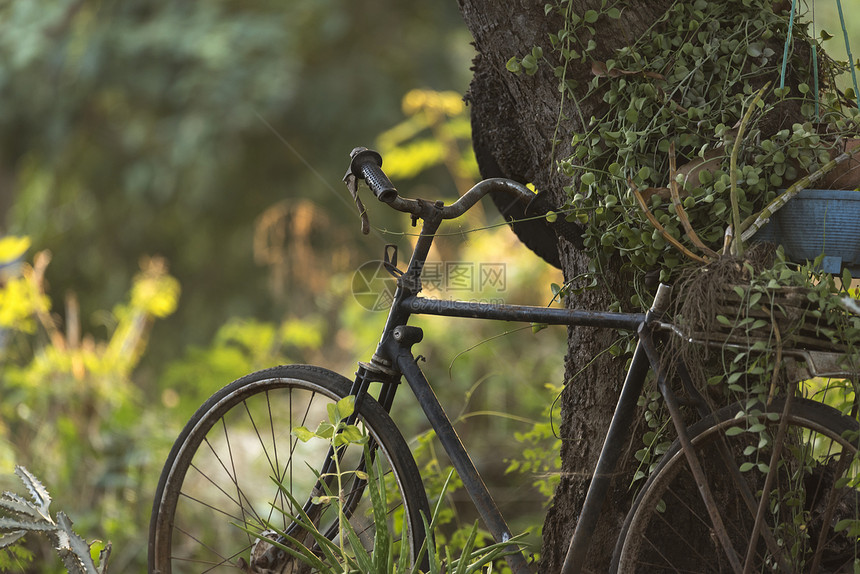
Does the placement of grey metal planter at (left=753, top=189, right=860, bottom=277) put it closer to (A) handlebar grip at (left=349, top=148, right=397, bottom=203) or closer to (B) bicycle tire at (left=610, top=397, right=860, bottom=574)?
(B) bicycle tire at (left=610, top=397, right=860, bottom=574)

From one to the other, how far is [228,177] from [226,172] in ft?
0.20

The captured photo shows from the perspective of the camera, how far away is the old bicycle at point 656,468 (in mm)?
1363

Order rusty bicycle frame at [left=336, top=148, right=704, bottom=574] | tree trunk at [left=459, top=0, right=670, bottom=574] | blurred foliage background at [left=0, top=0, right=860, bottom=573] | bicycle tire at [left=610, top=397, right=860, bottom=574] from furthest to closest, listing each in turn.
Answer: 1. blurred foliage background at [left=0, top=0, right=860, bottom=573]
2. tree trunk at [left=459, top=0, right=670, bottom=574]
3. rusty bicycle frame at [left=336, top=148, right=704, bottom=574]
4. bicycle tire at [left=610, top=397, right=860, bottom=574]

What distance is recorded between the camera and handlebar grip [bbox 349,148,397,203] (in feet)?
5.05

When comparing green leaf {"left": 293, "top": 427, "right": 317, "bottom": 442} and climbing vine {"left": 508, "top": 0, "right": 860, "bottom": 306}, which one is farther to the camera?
green leaf {"left": 293, "top": 427, "right": 317, "bottom": 442}

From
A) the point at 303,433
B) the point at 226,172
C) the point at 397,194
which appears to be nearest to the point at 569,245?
the point at 397,194

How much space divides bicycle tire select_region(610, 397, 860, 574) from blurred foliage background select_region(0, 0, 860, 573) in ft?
6.69

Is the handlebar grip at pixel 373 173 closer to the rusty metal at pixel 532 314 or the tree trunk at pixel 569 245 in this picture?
the rusty metal at pixel 532 314

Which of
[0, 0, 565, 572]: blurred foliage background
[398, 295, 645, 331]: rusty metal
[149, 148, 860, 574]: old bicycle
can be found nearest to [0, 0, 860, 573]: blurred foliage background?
[0, 0, 565, 572]: blurred foliage background

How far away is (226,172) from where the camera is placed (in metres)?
5.34

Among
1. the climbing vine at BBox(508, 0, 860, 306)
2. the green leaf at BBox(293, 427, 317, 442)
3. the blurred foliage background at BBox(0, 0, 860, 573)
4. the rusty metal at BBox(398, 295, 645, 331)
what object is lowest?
the green leaf at BBox(293, 427, 317, 442)

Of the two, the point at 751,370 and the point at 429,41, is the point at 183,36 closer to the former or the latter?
the point at 429,41

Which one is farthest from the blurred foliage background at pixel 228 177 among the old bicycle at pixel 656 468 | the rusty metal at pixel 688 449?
the rusty metal at pixel 688 449

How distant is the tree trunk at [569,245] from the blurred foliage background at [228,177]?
189cm
